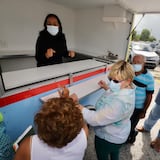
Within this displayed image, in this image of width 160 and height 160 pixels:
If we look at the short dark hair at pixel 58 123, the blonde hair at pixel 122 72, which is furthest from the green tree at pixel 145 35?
the short dark hair at pixel 58 123

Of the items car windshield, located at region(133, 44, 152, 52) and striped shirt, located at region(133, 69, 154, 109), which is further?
car windshield, located at region(133, 44, 152, 52)

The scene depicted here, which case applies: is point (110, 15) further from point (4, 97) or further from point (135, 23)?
point (4, 97)

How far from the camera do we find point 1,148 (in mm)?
813

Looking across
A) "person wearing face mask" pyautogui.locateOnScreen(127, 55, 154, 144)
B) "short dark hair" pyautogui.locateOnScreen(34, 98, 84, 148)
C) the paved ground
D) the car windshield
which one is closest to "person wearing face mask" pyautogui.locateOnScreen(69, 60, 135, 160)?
"short dark hair" pyautogui.locateOnScreen(34, 98, 84, 148)

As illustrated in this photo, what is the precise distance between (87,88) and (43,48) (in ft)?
2.45

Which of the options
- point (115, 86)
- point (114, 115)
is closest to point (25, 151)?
point (114, 115)

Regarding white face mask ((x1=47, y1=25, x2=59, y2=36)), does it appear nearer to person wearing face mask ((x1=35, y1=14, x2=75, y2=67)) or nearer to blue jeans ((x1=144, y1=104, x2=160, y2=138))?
person wearing face mask ((x1=35, y1=14, x2=75, y2=67))

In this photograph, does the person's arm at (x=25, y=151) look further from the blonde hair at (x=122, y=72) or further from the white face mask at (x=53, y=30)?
the white face mask at (x=53, y=30)

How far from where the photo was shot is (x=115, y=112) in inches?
36.4

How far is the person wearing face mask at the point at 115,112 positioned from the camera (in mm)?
938

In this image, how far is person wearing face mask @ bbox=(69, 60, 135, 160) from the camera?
94 centimetres

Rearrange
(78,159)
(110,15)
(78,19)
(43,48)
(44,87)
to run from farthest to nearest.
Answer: (78,19) → (110,15) → (43,48) → (44,87) → (78,159)

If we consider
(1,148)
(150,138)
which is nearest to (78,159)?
(1,148)

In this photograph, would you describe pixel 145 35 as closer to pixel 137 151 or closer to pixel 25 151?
pixel 137 151
